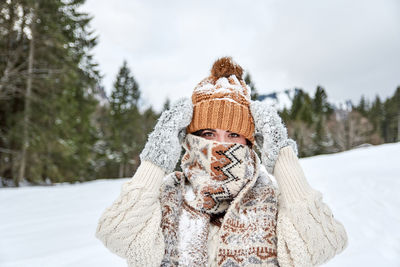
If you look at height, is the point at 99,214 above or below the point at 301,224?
below

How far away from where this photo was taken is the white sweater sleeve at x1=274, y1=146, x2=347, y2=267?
1.17 metres

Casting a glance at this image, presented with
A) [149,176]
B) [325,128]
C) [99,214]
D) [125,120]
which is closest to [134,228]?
[149,176]

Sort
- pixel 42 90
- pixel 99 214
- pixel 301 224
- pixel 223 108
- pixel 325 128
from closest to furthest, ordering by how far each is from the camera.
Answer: pixel 301 224 < pixel 223 108 < pixel 99 214 < pixel 42 90 < pixel 325 128

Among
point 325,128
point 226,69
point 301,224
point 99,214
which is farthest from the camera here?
point 325,128

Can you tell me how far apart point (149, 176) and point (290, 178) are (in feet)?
2.51

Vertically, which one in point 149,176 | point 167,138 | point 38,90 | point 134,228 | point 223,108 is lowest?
point 134,228

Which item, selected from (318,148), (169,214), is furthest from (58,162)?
(318,148)

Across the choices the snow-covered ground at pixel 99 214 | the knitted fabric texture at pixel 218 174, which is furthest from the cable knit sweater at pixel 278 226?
the snow-covered ground at pixel 99 214

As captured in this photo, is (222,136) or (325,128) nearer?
(222,136)

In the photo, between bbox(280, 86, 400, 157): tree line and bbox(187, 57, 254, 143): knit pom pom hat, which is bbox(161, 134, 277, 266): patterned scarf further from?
bbox(280, 86, 400, 157): tree line

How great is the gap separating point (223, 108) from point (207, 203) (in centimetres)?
58

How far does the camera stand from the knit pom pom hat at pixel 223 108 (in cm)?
142

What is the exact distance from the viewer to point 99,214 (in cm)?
411

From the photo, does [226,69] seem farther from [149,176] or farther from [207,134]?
[149,176]
